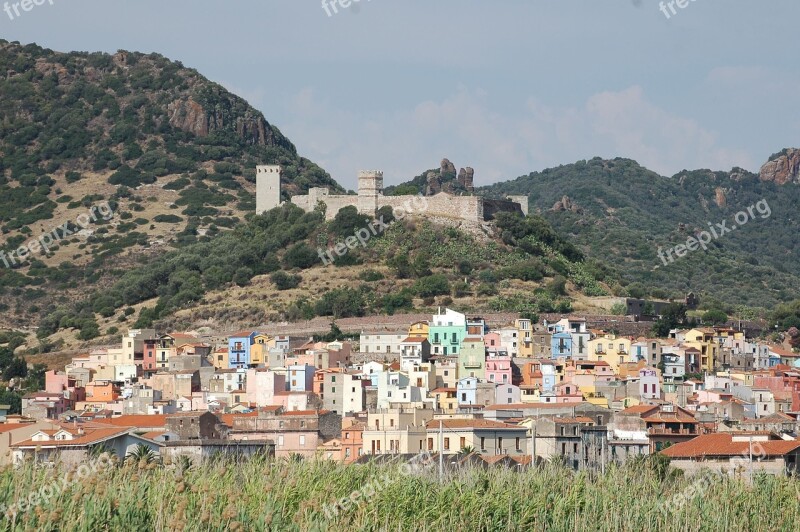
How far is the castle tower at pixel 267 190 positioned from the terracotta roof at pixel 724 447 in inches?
2000

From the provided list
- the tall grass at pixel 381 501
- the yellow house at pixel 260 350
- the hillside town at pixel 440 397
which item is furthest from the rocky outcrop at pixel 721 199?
the tall grass at pixel 381 501

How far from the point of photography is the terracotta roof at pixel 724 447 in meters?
37.3

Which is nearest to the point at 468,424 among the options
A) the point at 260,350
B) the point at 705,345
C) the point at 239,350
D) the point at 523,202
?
the point at 260,350

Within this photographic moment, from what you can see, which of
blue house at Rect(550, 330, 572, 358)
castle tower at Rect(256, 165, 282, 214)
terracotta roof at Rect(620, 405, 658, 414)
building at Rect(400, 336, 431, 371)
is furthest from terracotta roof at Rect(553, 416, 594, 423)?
castle tower at Rect(256, 165, 282, 214)

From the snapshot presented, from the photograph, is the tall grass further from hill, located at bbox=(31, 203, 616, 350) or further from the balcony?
hill, located at bbox=(31, 203, 616, 350)

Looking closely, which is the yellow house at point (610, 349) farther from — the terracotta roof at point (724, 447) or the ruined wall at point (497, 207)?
the terracotta roof at point (724, 447)

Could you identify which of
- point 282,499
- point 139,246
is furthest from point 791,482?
point 139,246

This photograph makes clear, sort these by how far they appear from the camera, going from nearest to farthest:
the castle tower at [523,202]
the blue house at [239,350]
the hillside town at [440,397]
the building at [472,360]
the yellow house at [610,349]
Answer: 1. the hillside town at [440,397]
2. the building at [472,360]
3. the yellow house at [610,349]
4. the blue house at [239,350]
5. the castle tower at [523,202]

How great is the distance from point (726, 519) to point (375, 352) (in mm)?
41437

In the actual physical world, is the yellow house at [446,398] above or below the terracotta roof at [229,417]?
above

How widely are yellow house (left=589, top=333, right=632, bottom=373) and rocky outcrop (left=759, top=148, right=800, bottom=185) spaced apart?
325 feet

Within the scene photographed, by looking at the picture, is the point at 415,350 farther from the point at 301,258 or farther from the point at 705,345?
the point at 301,258

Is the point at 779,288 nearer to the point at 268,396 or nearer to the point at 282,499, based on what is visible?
the point at 268,396

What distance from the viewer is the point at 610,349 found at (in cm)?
6356
